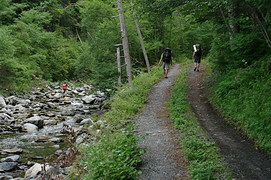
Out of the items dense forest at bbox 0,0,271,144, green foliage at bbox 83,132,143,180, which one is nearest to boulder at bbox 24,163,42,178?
green foliage at bbox 83,132,143,180

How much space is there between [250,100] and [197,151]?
3106 millimetres

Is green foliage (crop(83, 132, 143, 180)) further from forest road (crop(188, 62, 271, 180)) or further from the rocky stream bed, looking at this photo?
forest road (crop(188, 62, 271, 180))

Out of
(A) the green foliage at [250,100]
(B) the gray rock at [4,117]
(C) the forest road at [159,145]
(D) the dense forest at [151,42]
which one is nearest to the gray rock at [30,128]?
(B) the gray rock at [4,117]

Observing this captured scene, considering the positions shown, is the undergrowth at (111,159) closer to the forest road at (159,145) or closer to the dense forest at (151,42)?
the forest road at (159,145)

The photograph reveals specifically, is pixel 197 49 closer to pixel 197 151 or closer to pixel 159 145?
pixel 159 145

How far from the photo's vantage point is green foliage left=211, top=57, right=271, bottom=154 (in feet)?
21.2

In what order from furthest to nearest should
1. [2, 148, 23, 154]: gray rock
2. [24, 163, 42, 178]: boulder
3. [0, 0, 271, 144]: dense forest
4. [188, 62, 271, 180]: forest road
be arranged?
[2, 148, 23, 154]: gray rock < [0, 0, 271, 144]: dense forest < [24, 163, 42, 178]: boulder < [188, 62, 271, 180]: forest road

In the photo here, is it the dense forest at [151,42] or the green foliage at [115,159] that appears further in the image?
the dense forest at [151,42]

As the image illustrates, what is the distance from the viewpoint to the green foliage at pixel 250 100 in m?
6.45

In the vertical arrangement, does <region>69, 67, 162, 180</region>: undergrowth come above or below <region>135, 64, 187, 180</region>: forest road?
above

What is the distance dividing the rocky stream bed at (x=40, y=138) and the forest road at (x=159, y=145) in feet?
5.89

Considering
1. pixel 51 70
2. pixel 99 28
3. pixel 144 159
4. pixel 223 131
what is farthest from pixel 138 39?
pixel 144 159

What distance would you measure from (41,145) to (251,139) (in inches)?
268

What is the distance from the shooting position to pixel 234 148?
619 centimetres
